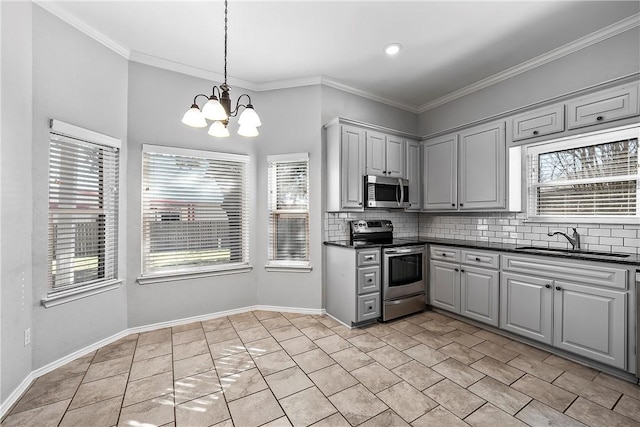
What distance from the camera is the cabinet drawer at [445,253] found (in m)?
3.35

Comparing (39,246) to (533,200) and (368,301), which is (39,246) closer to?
(368,301)

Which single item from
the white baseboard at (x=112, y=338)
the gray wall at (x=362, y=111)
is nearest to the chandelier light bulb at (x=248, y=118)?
the gray wall at (x=362, y=111)

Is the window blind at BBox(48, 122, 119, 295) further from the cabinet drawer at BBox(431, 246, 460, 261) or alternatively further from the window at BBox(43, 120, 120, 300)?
the cabinet drawer at BBox(431, 246, 460, 261)

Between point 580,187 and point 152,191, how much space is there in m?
4.60

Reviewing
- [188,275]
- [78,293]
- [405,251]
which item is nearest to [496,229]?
[405,251]

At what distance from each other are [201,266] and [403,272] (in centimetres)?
248

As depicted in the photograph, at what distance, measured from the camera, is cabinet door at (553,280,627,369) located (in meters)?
2.16

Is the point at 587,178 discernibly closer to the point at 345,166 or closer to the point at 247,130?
the point at 345,166

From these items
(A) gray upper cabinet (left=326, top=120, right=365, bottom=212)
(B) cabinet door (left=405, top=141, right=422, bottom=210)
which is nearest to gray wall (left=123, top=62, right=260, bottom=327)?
(A) gray upper cabinet (left=326, top=120, right=365, bottom=212)

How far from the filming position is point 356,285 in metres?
3.14

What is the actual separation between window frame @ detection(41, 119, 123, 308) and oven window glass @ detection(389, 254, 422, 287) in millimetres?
2992

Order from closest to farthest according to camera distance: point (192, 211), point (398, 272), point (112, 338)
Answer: point (112, 338), point (192, 211), point (398, 272)

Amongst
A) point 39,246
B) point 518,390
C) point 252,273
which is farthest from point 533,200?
point 39,246

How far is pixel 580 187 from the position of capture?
9.57ft
